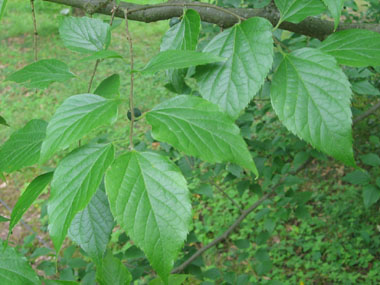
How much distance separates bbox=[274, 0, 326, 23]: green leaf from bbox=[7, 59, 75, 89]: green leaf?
17.8 inches

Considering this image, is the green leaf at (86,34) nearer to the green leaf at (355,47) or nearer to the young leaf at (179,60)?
the young leaf at (179,60)

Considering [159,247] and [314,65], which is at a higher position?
[314,65]

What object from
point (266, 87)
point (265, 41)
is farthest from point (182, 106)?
point (266, 87)

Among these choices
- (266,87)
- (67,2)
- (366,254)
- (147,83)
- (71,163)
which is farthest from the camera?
(147,83)

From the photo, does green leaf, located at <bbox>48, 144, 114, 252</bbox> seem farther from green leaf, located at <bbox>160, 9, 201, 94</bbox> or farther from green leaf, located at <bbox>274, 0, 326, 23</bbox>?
green leaf, located at <bbox>274, 0, 326, 23</bbox>

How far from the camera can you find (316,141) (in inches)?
22.6

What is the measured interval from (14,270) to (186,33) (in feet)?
1.82

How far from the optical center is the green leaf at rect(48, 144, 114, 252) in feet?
1.74

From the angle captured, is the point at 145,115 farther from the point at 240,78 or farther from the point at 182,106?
the point at 240,78

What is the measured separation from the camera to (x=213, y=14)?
2.85ft

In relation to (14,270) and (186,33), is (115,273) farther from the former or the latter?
(186,33)

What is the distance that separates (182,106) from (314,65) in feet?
0.79

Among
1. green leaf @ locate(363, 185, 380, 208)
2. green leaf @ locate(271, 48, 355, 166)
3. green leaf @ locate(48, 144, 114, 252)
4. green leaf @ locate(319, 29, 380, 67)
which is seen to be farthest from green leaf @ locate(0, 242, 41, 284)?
green leaf @ locate(363, 185, 380, 208)

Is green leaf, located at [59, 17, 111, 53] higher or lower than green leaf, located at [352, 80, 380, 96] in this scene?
higher
